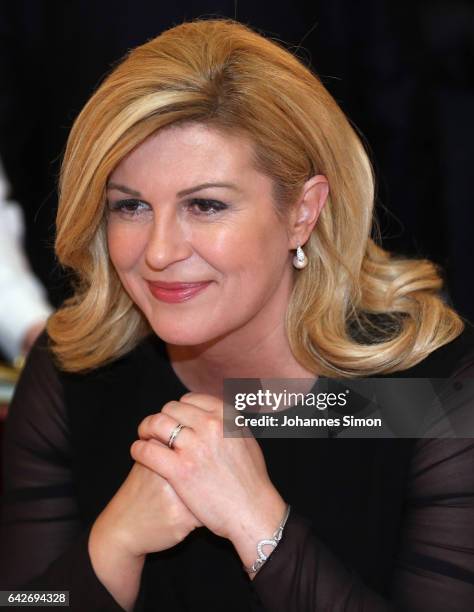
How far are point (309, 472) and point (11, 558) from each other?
0.63 meters

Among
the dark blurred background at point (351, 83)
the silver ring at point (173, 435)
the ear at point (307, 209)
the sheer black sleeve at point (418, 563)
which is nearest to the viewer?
the sheer black sleeve at point (418, 563)

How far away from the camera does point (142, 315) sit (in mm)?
2359

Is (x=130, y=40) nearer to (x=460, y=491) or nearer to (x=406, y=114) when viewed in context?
(x=406, y=114)

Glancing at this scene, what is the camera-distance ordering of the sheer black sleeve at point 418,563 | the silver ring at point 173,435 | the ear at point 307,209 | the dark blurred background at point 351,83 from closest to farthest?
the sheer black sleeve at point 418,563, the silver ring at point 173,435, the ear at point 307,209, the dark blurred background at point 351,83

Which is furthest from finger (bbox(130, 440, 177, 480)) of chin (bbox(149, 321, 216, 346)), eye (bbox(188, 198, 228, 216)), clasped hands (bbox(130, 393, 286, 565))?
eye (bbox(188, 198, 228, 216))

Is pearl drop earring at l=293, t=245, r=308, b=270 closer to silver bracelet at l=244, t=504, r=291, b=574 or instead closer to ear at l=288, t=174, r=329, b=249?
ear at l=288, t=174, r=329, b=249

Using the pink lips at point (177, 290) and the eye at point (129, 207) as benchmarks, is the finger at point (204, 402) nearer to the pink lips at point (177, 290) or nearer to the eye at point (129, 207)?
the pink lips at point (177, 290)

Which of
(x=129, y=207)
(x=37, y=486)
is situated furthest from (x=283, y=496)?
(x=129, y=207)

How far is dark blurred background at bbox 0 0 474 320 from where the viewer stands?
3422mm

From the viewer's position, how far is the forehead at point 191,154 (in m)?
1.91

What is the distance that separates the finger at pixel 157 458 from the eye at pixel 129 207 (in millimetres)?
434

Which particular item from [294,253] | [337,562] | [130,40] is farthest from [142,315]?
[130,40]

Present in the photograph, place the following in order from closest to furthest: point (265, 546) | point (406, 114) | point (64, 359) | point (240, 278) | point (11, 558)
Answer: point (265, 546) < point (240, 278) < point (11, 558) < point (64, 359) < point (406, 114)

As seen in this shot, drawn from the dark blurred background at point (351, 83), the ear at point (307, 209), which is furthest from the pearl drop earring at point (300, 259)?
the dark blurred background at point (351, 83)
